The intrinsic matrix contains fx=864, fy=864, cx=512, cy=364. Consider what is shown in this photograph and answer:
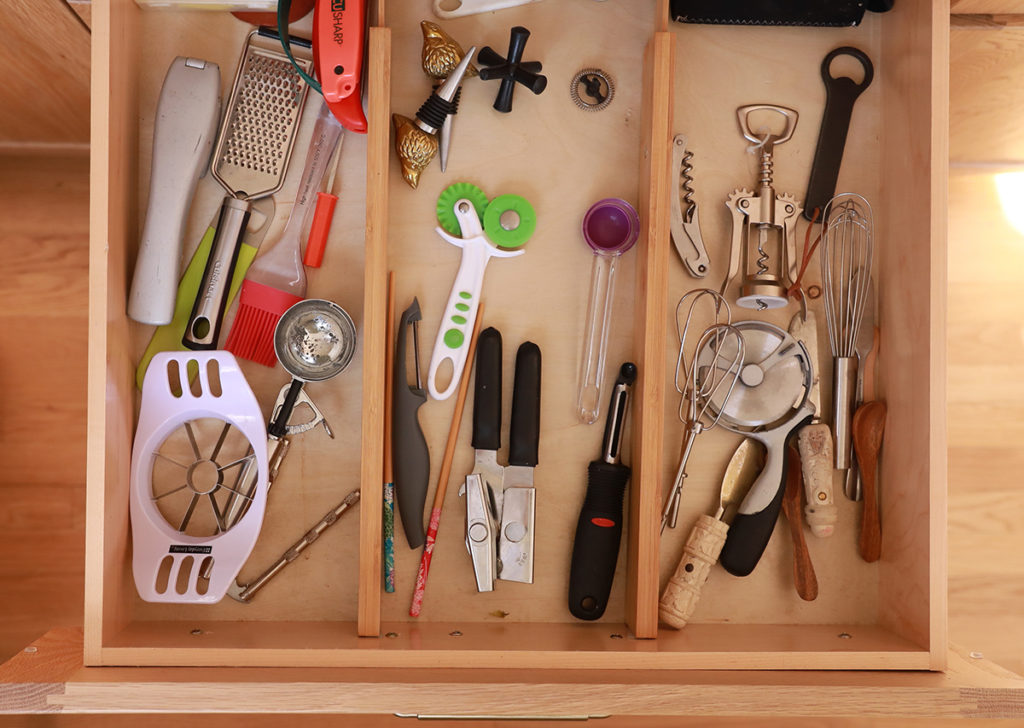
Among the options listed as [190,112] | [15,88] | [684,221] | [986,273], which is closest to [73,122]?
[15,88]

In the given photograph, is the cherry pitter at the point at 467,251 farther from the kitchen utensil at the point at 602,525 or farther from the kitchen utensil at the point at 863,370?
the kitchen utensil at the point at 863,370

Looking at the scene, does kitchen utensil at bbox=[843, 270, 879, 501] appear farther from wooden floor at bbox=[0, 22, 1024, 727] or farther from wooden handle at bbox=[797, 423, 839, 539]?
wooden floor at bbox=[0, 22, 1024, 727]

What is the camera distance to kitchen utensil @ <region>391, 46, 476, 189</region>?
0.96 meters

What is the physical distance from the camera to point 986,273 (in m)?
1.26

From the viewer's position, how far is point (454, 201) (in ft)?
3.25

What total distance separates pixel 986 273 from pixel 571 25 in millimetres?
720

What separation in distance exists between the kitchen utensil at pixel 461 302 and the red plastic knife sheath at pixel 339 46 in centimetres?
18

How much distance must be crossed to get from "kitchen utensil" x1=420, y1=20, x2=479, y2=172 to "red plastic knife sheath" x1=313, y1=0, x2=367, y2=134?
74 millimetres

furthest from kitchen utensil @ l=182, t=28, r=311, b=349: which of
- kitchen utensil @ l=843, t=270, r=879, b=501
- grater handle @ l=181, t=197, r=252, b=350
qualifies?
kitchen utensil @ l=843, t=270, r=879, b=501

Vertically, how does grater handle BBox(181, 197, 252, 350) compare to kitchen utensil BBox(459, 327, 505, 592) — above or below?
above

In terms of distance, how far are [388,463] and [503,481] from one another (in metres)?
0.13

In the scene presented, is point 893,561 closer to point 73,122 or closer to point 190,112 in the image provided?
point 190,112

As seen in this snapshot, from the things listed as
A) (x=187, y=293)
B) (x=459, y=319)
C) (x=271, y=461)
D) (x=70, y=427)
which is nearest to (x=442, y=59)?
(x=459, y=319)

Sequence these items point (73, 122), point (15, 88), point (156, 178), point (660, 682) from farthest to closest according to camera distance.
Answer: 1. point (73, 122)
2. point (15, 88)
3. point (156, 178)
4. point (660, 682)
